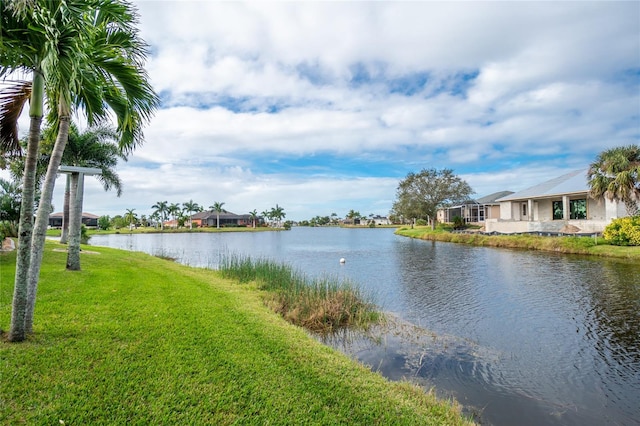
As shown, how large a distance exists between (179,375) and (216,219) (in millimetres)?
87050

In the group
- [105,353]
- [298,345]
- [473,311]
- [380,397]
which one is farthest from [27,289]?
[473,311]

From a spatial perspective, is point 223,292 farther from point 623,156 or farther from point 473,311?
point 623,156

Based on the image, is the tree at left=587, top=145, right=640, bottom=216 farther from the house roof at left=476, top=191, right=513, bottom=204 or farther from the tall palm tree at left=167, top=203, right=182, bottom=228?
the tall palm tree at left=167, top=203, right=182, bottom=228

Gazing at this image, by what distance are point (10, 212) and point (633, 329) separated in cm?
1788

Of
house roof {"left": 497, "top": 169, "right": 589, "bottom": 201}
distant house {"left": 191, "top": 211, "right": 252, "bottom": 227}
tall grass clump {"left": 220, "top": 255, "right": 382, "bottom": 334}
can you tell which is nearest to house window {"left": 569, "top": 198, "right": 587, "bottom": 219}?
house roof {"left": 497, "top": 169, "right": 589, "bottom": 201}

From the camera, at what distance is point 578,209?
2839cm

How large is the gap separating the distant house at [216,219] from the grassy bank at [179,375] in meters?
83.6

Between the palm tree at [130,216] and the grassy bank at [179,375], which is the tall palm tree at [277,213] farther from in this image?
the grassy bank at [179,375]

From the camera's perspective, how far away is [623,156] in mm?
20891

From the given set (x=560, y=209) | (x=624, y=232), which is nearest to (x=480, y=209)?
Answer: (x=560, y=209)

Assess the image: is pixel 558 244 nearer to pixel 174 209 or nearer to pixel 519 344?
pixel 519 344

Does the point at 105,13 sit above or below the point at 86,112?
above

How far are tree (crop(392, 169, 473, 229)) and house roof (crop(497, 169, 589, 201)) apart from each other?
11016 millimetres

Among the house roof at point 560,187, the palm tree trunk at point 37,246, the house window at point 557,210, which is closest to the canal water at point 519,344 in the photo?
the palm tree trunk at point 37,246
